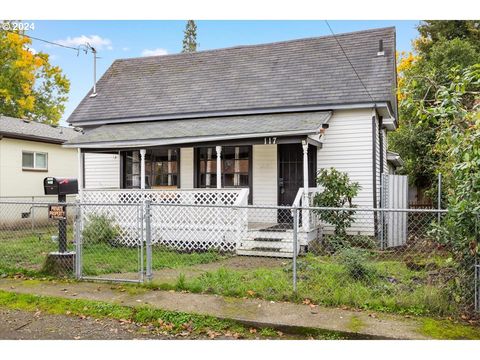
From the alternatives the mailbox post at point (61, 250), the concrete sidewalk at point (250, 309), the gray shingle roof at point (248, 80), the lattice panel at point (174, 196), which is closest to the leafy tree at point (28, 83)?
the gray shingle roof at point (248, 80)

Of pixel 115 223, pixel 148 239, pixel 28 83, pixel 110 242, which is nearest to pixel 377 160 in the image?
pixel 115 223

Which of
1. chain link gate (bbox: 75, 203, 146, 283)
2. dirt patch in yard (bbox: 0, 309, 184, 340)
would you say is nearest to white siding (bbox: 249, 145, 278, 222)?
chain link gate (bbox: 75, 203, 146, 283)

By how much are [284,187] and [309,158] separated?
3.62ft

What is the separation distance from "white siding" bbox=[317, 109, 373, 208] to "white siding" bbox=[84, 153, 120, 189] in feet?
22.9

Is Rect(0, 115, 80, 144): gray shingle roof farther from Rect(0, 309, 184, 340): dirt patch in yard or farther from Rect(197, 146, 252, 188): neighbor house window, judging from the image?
Rect(0, 309, 184, 340): dirt patch in yard

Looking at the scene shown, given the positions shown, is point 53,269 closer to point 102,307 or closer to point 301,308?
point 102,307

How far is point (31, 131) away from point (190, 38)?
1306 inches

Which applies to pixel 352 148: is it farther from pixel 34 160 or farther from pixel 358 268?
pixel 34 160

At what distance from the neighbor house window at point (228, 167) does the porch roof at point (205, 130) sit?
0.92 metres

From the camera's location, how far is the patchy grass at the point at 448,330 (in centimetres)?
473

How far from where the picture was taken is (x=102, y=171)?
1492 cm

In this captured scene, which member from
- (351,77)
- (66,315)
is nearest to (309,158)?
(351,77)

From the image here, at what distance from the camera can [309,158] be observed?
12305 mm

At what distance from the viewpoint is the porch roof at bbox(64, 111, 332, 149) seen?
424 inches
